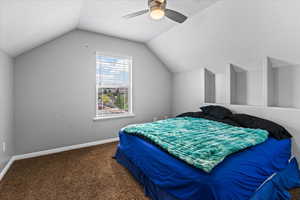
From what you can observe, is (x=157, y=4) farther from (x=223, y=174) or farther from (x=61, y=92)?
(x=61, y=92)

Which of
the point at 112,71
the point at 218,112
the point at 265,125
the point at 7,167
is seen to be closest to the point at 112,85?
the point at 112,71

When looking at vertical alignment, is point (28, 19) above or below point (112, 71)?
above

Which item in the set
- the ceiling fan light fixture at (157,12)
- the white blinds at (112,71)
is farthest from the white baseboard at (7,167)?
the ceiling fan light fixture at (157,12)

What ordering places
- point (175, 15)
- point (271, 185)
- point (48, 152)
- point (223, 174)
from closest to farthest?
point (223, 174) → point (271, 185) → point (175, 15) → point (48, 152)

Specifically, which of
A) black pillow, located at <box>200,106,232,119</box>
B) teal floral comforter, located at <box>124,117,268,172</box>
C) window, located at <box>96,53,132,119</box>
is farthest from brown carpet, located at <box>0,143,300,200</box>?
black pillow, located at <box>200,106,232,119</box>

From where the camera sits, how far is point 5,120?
215 cm

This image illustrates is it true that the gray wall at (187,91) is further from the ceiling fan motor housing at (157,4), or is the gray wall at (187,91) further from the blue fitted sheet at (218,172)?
the ceiling fan motor housing at (157,4)

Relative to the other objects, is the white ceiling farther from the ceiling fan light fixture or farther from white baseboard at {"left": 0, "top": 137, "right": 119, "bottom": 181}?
white baseboard at {"left": 0, "top": 137, "right": 119, "bottom": 181}

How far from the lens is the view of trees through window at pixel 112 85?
3.43 metres

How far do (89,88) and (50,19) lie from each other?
4.96ft

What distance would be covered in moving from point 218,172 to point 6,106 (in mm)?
3031

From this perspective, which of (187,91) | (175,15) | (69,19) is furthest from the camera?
(187,91)

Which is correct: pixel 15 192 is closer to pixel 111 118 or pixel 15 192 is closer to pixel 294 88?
pixel 111 118

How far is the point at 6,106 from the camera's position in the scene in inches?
86.0
